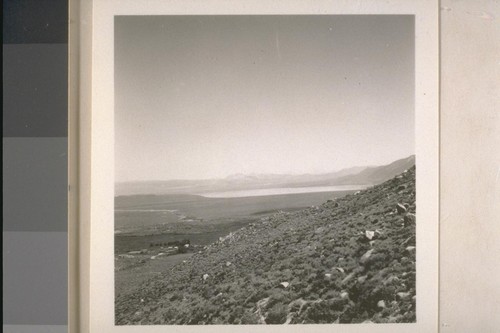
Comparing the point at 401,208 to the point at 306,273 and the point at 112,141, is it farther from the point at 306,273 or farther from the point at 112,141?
the point at 112,141

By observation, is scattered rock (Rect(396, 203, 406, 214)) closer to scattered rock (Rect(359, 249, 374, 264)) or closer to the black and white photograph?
the black and white photograph

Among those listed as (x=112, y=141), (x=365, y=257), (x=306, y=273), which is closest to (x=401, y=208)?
(x=365, y=257)

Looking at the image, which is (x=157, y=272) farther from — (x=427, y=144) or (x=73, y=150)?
(x=427, y=144)

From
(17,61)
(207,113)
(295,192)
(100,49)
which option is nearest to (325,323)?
(295,192)

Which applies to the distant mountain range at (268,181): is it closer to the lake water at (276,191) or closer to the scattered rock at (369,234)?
the lake water at (276,191)

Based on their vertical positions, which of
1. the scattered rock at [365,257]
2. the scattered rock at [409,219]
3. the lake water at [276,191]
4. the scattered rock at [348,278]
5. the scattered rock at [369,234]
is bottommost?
the scattered rock at [348,278]

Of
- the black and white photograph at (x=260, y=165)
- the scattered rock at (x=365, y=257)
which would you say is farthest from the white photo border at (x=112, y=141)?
the scattered rock at (x=365, y=257)

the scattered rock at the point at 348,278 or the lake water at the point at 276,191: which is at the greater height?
the lake water at the point at 276,191
